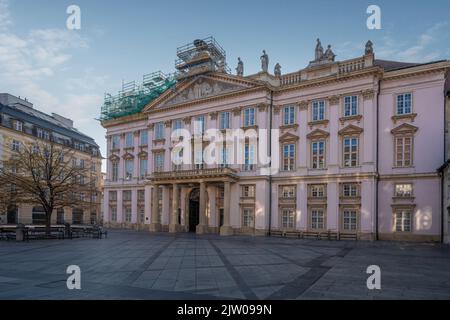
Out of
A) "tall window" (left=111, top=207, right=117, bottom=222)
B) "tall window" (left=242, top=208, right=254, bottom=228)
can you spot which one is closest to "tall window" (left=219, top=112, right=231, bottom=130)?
"tall window" (left=242, top=208, right=254, bottom=228)

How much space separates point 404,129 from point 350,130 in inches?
187

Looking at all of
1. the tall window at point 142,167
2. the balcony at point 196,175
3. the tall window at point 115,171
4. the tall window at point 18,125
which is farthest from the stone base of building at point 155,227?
the tall window at point 18,125

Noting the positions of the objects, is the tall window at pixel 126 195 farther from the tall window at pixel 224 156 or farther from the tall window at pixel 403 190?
the tall window at pixel 403 190

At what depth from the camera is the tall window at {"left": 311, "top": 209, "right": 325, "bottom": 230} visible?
34516 mm

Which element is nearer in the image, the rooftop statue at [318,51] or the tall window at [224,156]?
the rooftop statue at [318,51]

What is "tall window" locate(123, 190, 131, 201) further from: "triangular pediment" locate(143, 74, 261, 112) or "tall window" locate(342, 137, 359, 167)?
"tall window" locate(342, 137, 359, 167)

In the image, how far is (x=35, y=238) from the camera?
96.9 ft

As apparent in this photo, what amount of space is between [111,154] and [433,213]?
43592 millimetres

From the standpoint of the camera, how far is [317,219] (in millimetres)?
34781

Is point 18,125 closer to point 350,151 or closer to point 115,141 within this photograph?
point 115,141

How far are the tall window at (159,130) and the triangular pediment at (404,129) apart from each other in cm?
2857

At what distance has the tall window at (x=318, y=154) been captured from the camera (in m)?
35.2

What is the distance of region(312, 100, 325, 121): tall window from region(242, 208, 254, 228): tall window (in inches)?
484
